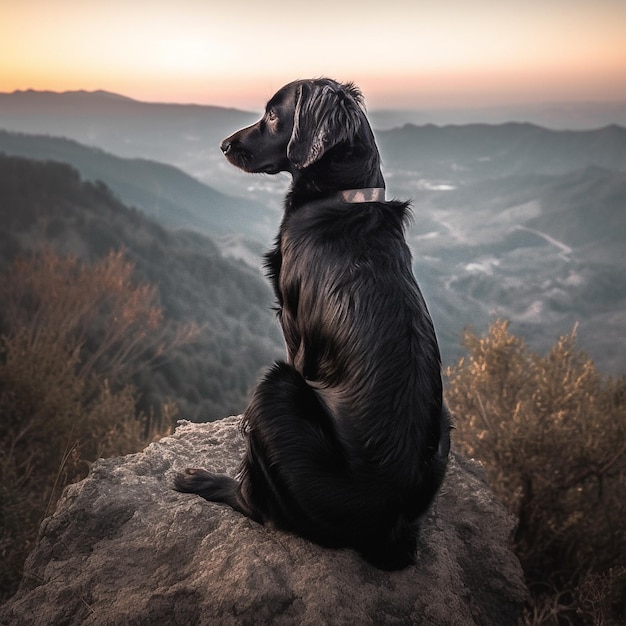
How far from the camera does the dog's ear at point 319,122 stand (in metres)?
2.94

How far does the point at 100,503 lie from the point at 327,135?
2.47 metres

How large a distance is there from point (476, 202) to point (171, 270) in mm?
40768

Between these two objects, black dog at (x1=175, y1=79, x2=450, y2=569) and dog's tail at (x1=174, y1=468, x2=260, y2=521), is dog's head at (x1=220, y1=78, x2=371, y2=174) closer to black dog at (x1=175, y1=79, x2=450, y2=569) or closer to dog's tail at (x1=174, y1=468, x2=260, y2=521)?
black dog at (x1=175, y1=79, x2=450, y2=569)

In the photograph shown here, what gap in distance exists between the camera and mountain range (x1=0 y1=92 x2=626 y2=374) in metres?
47.2

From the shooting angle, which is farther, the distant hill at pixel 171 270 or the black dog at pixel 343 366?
the distant hill at pixel 171 270

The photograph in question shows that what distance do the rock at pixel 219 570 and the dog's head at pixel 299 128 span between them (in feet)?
6.57

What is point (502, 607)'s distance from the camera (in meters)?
3.26

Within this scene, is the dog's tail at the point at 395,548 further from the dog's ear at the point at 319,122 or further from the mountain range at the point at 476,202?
the mountain range at the point at 476,202

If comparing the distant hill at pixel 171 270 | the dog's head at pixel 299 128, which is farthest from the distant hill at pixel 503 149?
the dog's head at pixel 299 128

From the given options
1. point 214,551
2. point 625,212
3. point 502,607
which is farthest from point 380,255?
point 625,212

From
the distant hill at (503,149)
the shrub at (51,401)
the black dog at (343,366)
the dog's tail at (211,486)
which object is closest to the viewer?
the black dog at (343,366)

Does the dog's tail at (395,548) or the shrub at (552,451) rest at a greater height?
the dog's tail at (395,548)

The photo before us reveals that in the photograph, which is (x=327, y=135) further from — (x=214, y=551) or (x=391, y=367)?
(x=214, y=551)

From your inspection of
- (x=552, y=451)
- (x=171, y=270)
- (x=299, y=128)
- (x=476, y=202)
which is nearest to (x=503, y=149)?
(x=476, y=202)
